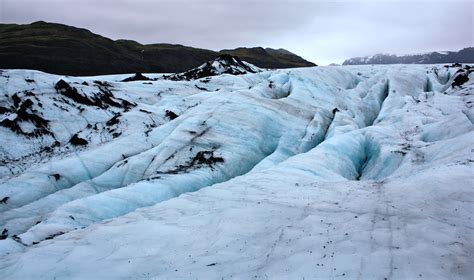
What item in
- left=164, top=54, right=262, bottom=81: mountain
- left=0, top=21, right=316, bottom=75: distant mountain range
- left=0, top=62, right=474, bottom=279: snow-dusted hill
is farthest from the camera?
left=0, top=21, right=316, bottom=75: distant mountain range

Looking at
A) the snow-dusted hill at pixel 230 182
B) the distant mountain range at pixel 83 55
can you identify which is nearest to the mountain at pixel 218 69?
the snow-dusted hill at pixel 230 182

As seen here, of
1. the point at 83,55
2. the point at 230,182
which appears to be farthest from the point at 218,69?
the point at 83,55

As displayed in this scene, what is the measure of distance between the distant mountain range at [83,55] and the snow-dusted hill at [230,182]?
81.4 meters

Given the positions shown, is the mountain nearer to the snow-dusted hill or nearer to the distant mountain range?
the snow-dusted hill

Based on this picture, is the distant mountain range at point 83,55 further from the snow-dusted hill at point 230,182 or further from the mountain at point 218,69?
the snow-dusted hill at point 230,182

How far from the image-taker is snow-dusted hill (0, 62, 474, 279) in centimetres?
1393

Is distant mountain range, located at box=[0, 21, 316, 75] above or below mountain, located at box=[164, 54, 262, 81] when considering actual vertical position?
above

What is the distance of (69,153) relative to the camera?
29516mm

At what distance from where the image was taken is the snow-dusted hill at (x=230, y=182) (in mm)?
13930

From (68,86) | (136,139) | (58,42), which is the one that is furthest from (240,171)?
(58,42)

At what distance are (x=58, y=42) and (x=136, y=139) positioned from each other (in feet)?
384

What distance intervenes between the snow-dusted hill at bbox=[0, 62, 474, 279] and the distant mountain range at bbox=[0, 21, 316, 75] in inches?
3205

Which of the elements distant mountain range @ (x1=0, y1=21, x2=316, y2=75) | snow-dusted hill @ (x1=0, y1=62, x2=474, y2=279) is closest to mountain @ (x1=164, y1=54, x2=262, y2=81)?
snow-dusted hill @ (x1=0, y1=62, x2=474, y2=279)

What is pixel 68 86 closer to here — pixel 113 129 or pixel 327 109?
pixel 113 129
